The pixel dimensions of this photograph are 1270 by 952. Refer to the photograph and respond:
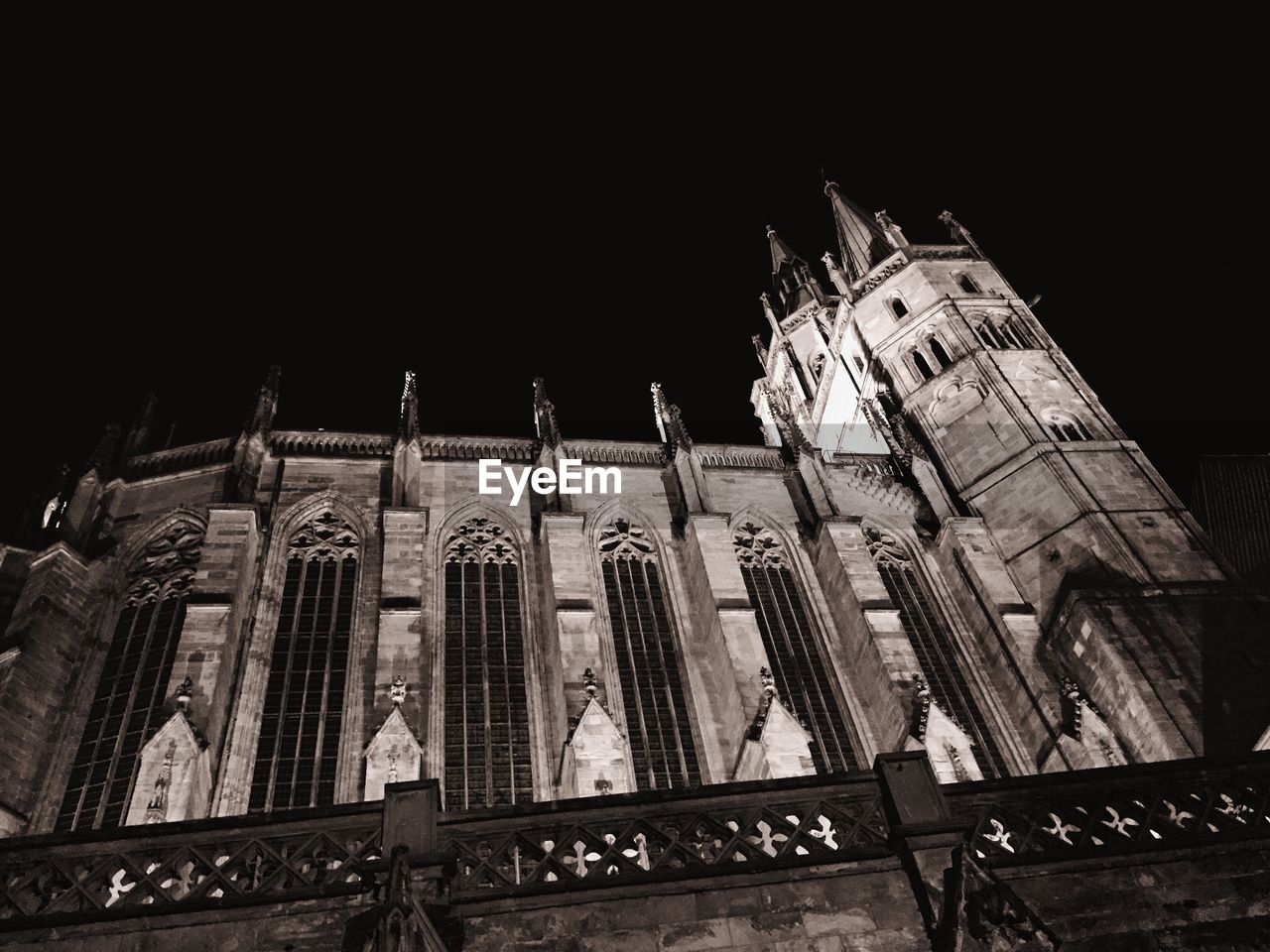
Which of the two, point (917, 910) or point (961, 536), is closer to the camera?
point (917, 910)

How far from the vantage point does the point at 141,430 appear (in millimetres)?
22234

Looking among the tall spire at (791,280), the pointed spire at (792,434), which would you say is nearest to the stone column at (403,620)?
the pointed spire at (792,434)

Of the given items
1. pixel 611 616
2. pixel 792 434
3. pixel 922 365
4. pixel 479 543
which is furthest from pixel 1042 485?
pixel 479 543

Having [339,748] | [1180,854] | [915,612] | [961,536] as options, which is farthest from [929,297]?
[1180,854]

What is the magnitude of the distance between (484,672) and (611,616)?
2.81 m

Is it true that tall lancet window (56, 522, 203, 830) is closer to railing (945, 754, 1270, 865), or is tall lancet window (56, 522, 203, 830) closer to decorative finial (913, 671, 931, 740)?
decorative finial (913, 671, 931, 740)

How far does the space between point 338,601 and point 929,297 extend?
17243 mm

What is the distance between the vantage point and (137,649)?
1734 cm

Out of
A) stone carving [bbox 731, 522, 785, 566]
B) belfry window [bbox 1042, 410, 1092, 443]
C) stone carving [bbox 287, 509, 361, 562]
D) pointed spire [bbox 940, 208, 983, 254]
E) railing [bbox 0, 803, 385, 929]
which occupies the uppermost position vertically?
pointed spire [bbox 940, 208, 983, 254]

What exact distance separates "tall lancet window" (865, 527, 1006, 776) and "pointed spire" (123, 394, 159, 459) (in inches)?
628

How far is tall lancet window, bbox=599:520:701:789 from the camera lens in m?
16.5

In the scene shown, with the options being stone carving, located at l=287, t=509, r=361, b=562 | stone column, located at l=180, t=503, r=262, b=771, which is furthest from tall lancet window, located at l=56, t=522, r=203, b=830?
stone carving, located at l=287, t=509, r=361, b=562

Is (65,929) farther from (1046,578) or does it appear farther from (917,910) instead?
(1046,578)

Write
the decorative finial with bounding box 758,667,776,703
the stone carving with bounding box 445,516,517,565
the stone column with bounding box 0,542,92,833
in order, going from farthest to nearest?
1. the stone carving with bounding box 445,516,517,565
2. the decorative finial with bounding box 758,667,776,703
3. the stone column with bounding box 0,542,92,833
